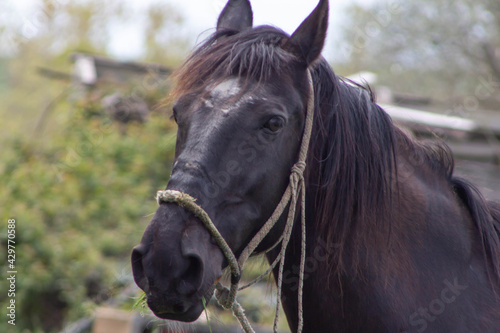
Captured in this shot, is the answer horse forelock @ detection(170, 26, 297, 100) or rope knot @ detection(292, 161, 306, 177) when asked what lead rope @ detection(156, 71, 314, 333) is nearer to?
rope knot @ detection(292, 161, 306, 177)

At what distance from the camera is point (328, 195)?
74.0 inches

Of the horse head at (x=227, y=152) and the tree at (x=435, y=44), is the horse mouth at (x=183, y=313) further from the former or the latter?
the tree at (x=435, y=44)

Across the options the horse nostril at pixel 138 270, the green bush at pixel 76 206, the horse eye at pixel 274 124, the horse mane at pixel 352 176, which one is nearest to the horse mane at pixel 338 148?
the horse mane at pixel 352 176

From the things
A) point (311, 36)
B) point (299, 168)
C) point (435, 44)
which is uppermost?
point (311, 36)

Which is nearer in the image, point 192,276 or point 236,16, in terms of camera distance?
point 192,276

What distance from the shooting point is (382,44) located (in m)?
15.4

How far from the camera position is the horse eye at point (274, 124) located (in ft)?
5.76

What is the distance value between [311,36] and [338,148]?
1.48 feet

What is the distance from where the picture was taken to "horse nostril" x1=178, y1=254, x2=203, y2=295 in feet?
4.95

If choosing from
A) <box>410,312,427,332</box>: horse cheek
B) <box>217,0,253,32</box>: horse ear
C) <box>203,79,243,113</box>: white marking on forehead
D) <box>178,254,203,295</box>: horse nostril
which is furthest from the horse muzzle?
<box>217,0,253,32</box>: horse ear

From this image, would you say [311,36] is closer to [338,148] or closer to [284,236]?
[338,148]

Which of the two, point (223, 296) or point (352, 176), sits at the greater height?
point (352, 176)

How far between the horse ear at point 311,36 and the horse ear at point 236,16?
479 millimetres

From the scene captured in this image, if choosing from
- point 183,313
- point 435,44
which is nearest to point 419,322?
point 183,313
